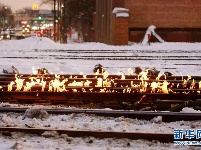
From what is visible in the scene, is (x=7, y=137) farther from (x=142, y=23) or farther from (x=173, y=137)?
(x=142, y=23)

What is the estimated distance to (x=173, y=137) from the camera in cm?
750

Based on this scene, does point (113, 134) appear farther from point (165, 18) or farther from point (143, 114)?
point (165, 18)

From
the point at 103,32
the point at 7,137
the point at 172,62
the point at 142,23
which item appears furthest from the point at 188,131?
the point at 103,32

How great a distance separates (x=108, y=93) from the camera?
10.7m

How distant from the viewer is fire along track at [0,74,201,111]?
10.5m

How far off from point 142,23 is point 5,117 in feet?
103

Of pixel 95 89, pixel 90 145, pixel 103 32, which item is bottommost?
pixel 90 145

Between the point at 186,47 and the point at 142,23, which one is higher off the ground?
the point at 142,23

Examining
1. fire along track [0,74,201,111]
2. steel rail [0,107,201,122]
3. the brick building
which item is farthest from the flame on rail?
the brick building

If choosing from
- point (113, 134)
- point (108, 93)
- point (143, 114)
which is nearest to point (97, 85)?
point (108, 93)

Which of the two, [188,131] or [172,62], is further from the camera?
[172,62]

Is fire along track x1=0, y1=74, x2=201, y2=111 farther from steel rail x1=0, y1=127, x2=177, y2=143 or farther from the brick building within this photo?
the brick building

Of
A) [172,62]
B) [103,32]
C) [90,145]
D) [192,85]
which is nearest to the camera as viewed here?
[90,145]

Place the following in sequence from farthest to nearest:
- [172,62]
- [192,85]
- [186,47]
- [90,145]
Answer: [186,47]
[172,62]
[192,85]
[90,145]
